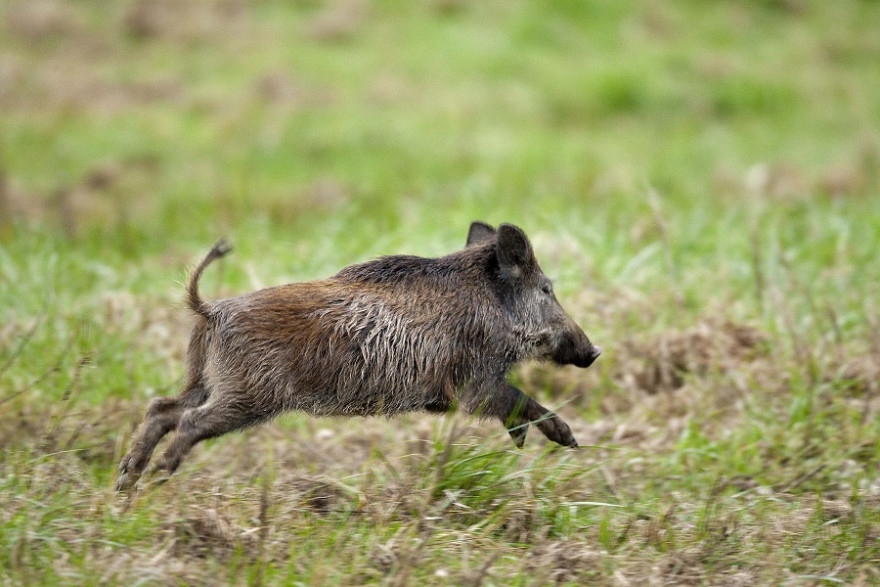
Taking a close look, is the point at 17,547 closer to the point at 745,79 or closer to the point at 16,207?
the point at 16,207

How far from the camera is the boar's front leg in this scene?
460 centimetres

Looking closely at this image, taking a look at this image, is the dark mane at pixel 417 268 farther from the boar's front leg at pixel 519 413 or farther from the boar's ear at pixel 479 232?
the boar's front leg at pixel 519 413

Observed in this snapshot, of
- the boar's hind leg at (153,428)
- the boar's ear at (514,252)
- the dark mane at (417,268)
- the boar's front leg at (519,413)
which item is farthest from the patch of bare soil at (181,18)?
the boar's front leg at (519,413)

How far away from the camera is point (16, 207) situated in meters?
9.77

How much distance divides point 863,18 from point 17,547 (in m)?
14.1

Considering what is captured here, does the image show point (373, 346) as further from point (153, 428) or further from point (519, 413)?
point (153, 428)

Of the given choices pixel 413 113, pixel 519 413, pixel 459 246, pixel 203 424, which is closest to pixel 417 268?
pixel 519 413

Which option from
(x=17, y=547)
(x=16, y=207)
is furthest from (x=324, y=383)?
(x=16, y=207)

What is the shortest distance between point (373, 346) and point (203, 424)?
748 millimetres

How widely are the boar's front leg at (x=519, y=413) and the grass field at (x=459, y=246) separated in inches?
3.4

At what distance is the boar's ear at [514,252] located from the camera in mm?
4684

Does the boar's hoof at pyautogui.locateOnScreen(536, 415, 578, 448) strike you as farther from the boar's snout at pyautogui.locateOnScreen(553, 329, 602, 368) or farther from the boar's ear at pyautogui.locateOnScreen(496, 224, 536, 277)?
the boar's ear at pyautogui.locateOnScreen(496, 224, 536, 277)

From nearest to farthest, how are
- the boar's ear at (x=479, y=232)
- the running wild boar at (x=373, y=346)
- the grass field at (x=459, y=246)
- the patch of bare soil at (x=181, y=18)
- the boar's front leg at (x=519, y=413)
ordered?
the grass field at (x=459, y=246)
the running wild boar at (x=373, y=346)
the boar's front leg at (x=519, y=413)
the boar's ear at (x=479, y=232)
the patch of bare soil at (x=181, y=18)

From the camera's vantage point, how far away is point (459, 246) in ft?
24.0
